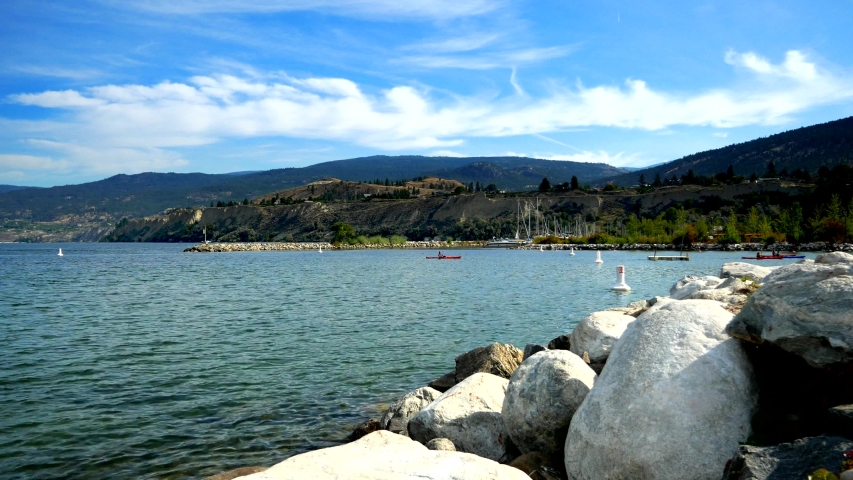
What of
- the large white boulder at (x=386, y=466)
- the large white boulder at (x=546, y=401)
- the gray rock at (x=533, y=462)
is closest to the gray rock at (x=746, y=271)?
the large white boulder at (x=546, y=401)

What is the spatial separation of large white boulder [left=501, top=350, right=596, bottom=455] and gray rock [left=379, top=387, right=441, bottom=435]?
241cm

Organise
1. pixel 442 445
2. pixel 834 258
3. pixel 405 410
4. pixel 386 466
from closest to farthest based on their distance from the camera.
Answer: pixel 386 466 → pixel 834 258 → pixel 442 445 → pixel 405 410

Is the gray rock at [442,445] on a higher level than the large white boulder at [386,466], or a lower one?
lower

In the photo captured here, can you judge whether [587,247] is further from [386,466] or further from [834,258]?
[386,466]

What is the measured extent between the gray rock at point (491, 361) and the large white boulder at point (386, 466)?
6326 millimetres

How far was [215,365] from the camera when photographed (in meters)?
16.1

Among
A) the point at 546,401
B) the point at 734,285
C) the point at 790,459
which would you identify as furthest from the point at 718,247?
the point at 790,459

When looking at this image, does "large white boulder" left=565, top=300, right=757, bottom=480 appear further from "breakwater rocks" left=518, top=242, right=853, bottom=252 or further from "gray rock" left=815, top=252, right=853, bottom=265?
"breakwater rocks" left=518, top=242, right=853, bottom=252

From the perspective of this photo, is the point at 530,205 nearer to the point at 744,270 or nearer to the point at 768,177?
the point at 768,177

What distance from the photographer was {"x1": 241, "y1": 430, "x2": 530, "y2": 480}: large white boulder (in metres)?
5.04

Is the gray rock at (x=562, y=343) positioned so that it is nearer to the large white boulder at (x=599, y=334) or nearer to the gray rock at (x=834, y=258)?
the large white boulder at (x=599, y=334)

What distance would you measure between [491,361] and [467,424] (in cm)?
374

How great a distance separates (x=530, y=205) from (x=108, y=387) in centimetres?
18761

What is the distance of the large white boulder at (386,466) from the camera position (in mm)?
5039
